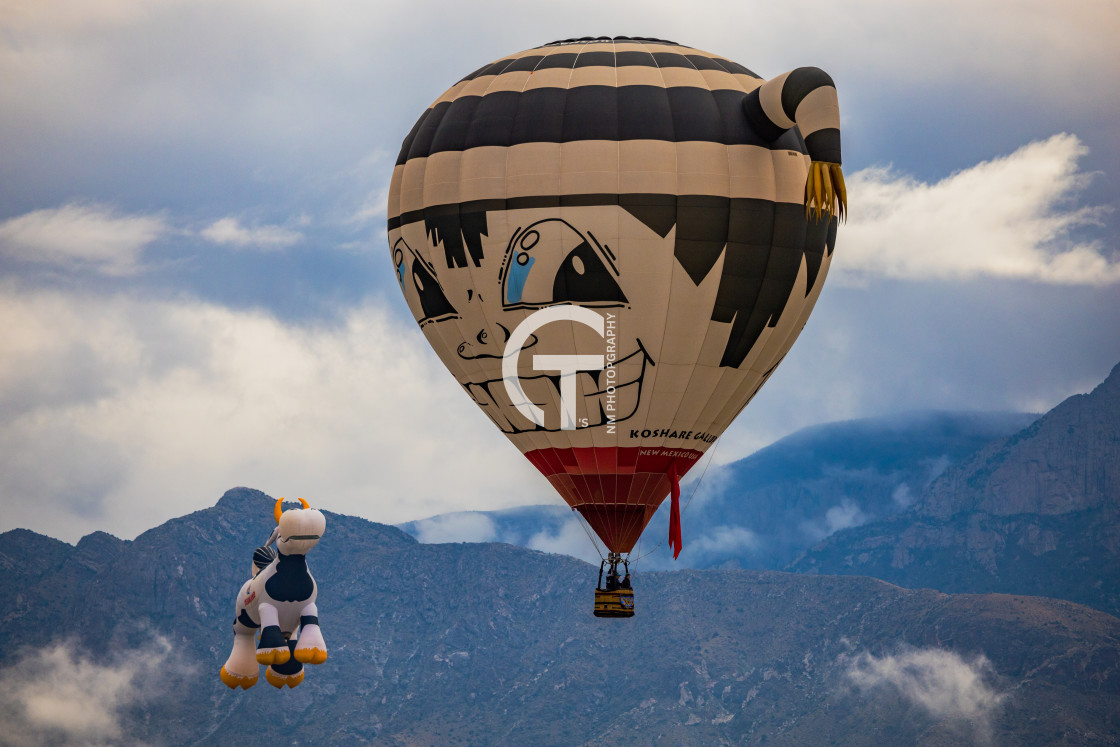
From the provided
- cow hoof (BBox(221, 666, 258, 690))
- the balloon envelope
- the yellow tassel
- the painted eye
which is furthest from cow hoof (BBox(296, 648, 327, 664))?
the yellow tassel

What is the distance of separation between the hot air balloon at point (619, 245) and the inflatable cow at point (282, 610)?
8123 mm

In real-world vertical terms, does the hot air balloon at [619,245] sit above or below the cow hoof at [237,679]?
above

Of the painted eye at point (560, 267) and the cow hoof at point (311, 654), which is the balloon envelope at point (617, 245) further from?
the cow hoof at point (311, 654)

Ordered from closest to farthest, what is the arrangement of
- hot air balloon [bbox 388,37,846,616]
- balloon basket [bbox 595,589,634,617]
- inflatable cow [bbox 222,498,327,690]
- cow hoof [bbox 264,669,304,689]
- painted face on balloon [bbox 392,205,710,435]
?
inflatable cow [bbox 222,498,327,690] → cow hoof [bbox 264,669,304,689] → hot air balloon [bbox 388,37,846,616] → painted face on balloon [bbox 392,205,710,435] → balloon basket [bbox 595,589,634,617]

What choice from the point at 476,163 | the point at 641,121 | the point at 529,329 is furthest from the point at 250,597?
the point at 641,121

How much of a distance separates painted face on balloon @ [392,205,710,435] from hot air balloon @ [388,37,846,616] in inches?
2.1

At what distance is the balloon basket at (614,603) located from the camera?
147 ft

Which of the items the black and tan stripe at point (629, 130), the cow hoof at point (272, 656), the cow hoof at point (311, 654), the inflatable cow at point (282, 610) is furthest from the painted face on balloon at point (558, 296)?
the cow hoof at point (272, 656)

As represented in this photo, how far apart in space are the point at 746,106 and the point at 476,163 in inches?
302

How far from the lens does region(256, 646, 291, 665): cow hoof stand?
3953 centimetres

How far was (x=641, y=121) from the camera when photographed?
42969 mm

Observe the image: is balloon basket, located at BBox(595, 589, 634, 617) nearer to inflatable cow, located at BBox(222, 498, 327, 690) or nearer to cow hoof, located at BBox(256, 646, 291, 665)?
inflatable cow, located at BBox(222, 498, 327, 690)

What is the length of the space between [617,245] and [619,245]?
0.18 ft

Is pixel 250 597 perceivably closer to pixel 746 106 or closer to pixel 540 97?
pixel 540 97
